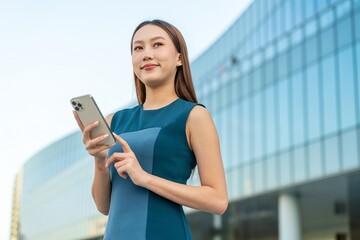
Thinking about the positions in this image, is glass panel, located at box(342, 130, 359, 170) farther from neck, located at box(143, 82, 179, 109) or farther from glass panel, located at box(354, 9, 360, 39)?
neck, located at box(143, 82, 179, 109)

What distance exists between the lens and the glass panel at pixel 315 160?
24242mm

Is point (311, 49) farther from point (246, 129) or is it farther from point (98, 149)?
point (98, 149)

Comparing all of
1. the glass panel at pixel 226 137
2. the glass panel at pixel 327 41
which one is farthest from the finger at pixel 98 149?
the glass panel at pixel 226 137

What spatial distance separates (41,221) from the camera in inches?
2611

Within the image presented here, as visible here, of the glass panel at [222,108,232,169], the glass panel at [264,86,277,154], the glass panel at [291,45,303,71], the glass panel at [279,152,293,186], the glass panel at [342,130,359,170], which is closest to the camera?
the glass panel at [342,130,359,170]

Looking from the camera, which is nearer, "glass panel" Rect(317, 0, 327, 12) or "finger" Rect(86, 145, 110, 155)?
"finger" Rect(86, 145, 110, 155)

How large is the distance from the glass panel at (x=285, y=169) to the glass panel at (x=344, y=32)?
15.7 feet

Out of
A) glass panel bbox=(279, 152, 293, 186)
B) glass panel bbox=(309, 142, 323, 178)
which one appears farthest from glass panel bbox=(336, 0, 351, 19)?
glass panel bbox=(279, 152, 293, 186)

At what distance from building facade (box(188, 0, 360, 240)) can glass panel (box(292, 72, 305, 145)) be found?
36 mm

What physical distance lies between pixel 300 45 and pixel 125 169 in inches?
961

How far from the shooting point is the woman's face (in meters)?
2.71

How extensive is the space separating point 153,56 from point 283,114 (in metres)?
24.6

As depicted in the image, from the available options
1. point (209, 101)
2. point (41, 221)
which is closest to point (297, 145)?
point (209, 101)

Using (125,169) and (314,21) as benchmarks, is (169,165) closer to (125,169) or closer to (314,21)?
(125,169)
